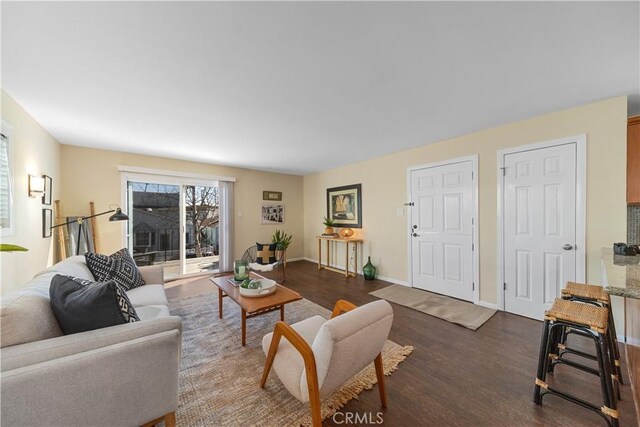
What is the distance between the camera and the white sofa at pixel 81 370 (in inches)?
35.5

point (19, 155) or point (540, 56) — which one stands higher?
point (540, 56)

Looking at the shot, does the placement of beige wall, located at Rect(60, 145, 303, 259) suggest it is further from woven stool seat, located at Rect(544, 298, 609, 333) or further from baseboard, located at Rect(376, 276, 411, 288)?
woven stool seat, located at Rect(544, 298, 609, 333)

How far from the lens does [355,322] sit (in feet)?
3.74

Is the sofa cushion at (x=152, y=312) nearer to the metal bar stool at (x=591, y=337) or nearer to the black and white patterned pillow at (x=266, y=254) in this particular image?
the black and white patterned pillow at (x=266, y=254)

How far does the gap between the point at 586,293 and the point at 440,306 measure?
1.54 m

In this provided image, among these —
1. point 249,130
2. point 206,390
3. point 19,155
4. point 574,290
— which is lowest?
point 206,390

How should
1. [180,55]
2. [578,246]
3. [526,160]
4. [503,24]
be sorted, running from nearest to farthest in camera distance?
[503,24] → [180,55] → [578,246] → [526,160]

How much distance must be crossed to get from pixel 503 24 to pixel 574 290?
77.3 inches

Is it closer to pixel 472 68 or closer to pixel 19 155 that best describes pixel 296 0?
pixel 472 68

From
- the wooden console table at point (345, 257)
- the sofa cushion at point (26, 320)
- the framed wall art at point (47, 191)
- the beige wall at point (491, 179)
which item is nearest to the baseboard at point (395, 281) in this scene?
the beige wall at point (491, 179)

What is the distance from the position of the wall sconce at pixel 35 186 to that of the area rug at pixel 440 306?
424cm

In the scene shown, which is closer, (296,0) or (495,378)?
(296,0)

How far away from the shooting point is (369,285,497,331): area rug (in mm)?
2676

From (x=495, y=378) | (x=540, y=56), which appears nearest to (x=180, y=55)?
(x=540, y=56)
